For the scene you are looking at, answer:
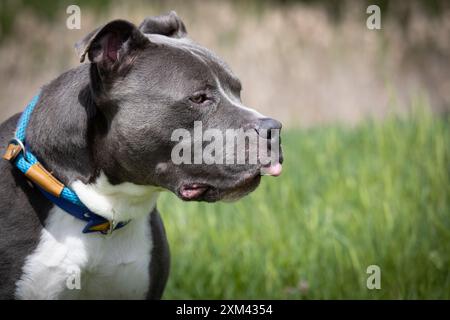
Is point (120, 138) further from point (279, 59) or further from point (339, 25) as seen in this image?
point (339, 25)

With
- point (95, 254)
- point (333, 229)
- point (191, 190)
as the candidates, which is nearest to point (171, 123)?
point (191, 190)

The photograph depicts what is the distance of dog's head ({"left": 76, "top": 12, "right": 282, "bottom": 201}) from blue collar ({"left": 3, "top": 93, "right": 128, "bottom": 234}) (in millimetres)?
188

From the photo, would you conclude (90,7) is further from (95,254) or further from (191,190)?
(191,190)

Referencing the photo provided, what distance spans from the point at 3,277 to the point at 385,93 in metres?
6.16

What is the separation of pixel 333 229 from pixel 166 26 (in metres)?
1.86

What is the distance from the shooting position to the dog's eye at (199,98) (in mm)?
3029

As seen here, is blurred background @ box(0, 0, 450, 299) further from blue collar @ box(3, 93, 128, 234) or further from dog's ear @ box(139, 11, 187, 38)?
dog's ear @ box(139, 11, 187, 38)

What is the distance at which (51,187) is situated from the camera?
10.0ft

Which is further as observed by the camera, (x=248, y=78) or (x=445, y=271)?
(x=248, y=78)

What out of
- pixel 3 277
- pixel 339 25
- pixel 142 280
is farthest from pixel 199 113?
pixel 339 25

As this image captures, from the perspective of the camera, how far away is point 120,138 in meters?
3.04

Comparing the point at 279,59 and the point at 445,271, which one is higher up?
the point at 279,59

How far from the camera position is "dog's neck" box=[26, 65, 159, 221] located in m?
3.09

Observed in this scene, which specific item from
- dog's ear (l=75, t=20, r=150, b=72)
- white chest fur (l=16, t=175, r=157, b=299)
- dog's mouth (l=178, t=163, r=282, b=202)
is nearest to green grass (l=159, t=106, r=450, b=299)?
white chest fur (l=16, t=175, r=157, b=299)
